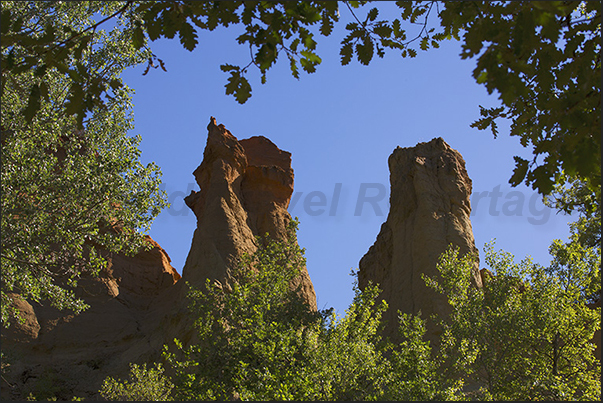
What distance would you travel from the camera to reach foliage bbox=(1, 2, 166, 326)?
48.1ft

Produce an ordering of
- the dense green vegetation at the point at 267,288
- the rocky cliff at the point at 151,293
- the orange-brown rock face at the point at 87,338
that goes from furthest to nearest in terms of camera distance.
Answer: the rocky cliff at the point at 151,293 → the orange-brown rock face at the point at 87,338 → the dense green vegetation at the point at 267,288

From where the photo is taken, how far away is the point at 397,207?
30.4 metres

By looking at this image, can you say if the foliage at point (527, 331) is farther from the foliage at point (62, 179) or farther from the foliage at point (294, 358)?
the foliage at point (62, 179)

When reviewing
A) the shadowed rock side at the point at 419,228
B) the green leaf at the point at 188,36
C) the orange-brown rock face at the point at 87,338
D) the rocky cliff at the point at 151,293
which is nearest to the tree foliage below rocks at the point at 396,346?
the shadowed rock side at the point at 419,228

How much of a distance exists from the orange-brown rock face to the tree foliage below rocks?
34.5ft

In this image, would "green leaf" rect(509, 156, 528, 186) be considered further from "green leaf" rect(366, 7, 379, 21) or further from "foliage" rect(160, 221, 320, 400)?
"foliage" rect(160, 221, 320, 400)

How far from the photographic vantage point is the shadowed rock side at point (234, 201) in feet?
98.2

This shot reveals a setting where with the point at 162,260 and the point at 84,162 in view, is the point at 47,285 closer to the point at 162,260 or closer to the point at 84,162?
the point at 84,162

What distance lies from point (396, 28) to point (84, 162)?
10301 mm

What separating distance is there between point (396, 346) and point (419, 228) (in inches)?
462

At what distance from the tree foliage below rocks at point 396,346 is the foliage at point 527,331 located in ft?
0.12

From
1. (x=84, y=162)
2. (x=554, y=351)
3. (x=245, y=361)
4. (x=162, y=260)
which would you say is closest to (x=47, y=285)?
(x=84, y=162)

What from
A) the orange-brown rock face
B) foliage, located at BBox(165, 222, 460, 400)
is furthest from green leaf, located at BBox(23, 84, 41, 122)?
the orange-brown rock face

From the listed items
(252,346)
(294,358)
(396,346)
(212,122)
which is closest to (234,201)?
(212,122)
